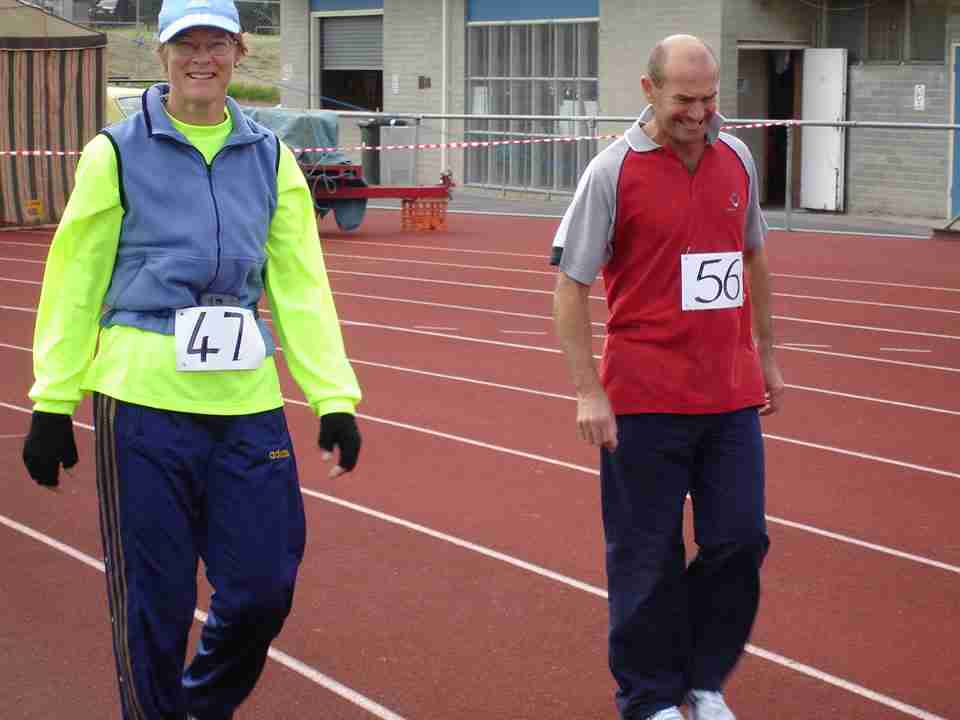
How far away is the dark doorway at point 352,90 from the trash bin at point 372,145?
8.25m

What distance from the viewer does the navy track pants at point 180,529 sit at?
13.3 feet

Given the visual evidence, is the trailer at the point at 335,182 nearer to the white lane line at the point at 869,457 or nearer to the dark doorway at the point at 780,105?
the dark doorway at the point at 780,105

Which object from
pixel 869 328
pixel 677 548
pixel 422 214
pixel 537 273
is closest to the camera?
pixel 677 548

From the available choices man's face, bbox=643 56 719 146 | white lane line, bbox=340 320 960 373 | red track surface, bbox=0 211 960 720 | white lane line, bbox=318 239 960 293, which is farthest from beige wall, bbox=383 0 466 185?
man's face, bbox=643 56 719 146

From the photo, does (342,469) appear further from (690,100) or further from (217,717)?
(690,100)

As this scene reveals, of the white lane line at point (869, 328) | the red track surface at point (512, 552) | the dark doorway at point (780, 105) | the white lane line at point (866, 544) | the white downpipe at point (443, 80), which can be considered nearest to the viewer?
the red track surface at point (512, 552)

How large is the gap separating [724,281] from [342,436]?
113 cm

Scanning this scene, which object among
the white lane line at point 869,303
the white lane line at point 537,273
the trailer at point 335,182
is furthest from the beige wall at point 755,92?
the white lane line at point 869,303

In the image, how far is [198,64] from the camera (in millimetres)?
4105

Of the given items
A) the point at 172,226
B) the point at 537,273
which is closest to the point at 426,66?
the point at 537,273

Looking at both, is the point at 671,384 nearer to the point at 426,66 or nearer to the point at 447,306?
the point at 447,306

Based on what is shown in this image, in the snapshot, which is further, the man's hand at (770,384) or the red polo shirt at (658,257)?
the man's hand at (770,384)

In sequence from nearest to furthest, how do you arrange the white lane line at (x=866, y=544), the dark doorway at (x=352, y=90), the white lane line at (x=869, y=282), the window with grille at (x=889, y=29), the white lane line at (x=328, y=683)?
the white lane line at (x=328, y=683) < the white lane line at (x=866, y=544) < the white lane line at (x=869, y=282) < the window with grille at (x=889, y=29) < the dark doorway at (x=352, y=90)

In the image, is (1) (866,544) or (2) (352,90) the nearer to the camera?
(1) (866,544)
